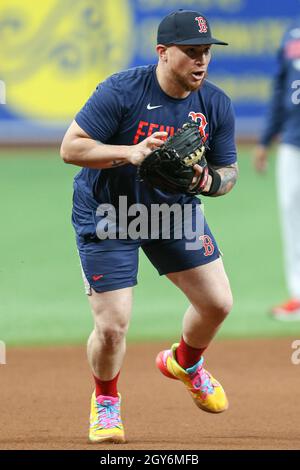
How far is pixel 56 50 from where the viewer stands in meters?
18.0

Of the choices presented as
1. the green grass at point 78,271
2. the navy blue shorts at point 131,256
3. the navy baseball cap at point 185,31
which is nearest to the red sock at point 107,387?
the navy blue shorts at point 131,256

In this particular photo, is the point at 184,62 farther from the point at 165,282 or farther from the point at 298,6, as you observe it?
the point at 298,6

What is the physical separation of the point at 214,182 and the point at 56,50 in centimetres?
1283

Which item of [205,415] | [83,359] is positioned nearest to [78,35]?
[83,359]

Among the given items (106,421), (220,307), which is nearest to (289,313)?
(220,307)

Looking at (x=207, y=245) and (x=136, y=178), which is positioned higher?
(x=136, y=178)

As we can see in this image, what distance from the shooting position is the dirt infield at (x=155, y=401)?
575cm

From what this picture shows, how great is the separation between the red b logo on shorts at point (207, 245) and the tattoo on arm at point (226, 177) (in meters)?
0.32

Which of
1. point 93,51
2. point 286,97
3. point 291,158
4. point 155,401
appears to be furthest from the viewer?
point 93,51

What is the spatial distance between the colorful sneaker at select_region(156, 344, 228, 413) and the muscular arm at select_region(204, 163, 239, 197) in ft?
3.94

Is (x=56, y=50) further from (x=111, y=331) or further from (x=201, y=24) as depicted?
(x=111, y=331)

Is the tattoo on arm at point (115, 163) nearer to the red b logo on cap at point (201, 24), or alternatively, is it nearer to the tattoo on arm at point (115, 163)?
the tattoo on arm at point (115, 163)
